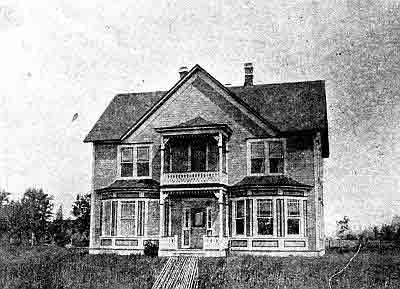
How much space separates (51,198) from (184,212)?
19.7 ft

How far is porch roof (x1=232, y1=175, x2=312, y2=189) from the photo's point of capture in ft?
72.3

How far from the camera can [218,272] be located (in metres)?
19.1

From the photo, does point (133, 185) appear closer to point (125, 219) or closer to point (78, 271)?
point (125, 219)

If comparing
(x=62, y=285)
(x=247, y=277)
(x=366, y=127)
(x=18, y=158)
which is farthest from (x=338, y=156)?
(x=18, y=158)

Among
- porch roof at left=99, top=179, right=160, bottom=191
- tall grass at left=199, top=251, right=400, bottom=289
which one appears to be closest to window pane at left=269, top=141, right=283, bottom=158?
tall grass at left=199, top=251, right=400, bottom=289

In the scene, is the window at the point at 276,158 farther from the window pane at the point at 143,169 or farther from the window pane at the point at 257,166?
the window pane at the point at 143,169

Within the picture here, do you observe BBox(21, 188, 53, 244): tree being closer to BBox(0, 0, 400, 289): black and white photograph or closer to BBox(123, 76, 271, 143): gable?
BBox(0, 0, 400, 289): black and white photograph

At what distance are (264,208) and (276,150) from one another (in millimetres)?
2211

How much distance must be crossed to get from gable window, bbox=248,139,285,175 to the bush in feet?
14.9

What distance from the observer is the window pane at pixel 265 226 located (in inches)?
869

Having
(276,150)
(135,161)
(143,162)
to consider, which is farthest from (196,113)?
(276,150)

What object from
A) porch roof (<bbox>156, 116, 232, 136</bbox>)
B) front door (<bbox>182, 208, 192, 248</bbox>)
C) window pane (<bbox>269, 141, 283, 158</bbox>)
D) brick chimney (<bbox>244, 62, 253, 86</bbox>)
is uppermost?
brick chimney (<bbox>244, 62, 253, 86</bbox>)

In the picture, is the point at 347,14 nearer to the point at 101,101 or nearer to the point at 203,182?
the point at 203,182

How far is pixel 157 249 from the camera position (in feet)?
74.7
